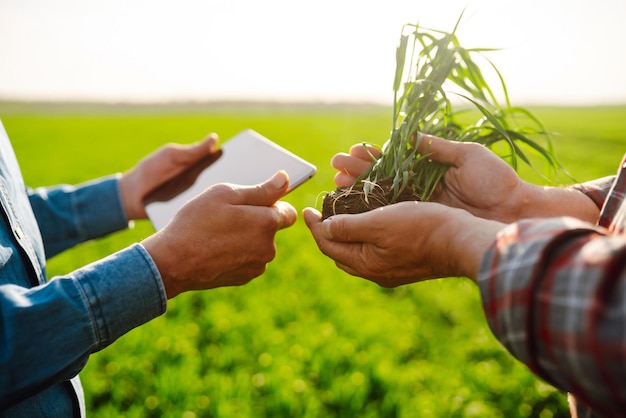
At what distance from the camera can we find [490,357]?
3699mm

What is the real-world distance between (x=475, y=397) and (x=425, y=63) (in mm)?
2189

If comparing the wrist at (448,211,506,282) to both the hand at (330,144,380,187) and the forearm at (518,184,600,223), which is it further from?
the hand at (330,144,380,187)

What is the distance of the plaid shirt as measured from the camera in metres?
0.78

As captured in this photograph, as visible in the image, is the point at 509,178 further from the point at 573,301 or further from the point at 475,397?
the point at 475,397

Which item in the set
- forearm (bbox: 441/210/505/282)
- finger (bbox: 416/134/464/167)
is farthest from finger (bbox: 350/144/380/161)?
forearm (bbox: 441/210/505/282)

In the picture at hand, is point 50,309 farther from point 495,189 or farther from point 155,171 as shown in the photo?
point 495,189

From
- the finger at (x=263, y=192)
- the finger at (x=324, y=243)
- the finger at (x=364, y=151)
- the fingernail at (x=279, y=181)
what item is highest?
the finger at (x=364, y=151)

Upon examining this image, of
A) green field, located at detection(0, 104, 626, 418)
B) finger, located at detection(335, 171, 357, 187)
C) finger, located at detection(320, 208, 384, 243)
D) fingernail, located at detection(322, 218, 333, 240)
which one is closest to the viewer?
finger, located at detection(320, 208, 384, 243)

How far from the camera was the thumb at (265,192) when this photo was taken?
5.46 feet

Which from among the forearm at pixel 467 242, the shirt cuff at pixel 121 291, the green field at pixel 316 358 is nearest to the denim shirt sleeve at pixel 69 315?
the shirt cuff at pixel 121 291

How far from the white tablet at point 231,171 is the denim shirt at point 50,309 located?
62cm

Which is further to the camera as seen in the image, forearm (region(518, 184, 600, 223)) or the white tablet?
the white tablet

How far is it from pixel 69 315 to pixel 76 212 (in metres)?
1.11

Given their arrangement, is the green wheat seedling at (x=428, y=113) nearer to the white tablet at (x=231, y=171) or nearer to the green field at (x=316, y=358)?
the white tablet at (x=231, y=171)
